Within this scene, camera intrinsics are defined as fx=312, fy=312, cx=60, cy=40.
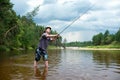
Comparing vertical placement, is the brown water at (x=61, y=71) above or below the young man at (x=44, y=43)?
below

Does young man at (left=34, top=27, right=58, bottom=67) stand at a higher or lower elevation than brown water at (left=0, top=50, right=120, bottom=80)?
higher

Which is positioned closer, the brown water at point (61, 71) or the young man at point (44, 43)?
the brown water at point (61, 71)

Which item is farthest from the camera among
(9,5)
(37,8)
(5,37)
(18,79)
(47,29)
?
(37,8)

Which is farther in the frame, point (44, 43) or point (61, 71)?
point (44, 43)

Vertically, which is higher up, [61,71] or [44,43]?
[44,43]

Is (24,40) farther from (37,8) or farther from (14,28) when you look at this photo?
(14,28)

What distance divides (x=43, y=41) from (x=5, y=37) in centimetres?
3797

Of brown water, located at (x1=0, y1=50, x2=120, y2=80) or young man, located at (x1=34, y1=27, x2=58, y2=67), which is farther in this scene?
young man, located at (x1=34, y1=27, x2=58, y2=67)

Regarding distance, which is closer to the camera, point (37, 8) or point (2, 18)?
point (2, 18)

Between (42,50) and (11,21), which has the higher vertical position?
(11,21)

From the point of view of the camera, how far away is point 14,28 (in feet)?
188

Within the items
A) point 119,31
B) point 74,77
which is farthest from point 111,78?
point 119,31

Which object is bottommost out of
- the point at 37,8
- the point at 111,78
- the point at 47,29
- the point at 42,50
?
the point at 111,78

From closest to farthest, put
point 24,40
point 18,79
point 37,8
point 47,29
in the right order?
point 18,79
point 47,29
point 37,8
point 24,40
